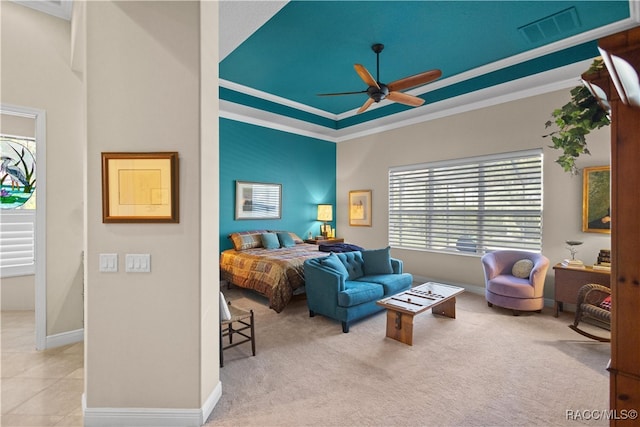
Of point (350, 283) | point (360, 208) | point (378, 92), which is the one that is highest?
point (378, 92)

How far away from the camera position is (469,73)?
4.69 m

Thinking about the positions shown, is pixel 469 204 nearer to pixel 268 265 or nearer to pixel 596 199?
pixel 596 199

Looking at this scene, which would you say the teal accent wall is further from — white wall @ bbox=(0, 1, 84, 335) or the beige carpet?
the beige carpet

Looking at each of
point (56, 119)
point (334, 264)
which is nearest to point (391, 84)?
point (334, 264)

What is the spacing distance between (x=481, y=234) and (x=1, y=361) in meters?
6.40

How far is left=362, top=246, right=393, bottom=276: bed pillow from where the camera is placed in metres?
4.40

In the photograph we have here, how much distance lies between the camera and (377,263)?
4410 millimetres

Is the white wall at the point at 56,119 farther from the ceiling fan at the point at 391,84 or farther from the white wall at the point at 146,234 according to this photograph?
the ceiling fan at the point at 391,84

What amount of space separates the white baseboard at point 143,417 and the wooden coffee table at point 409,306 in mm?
2102

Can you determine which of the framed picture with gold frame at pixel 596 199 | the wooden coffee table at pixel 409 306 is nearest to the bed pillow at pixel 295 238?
the wooden coffee table at pixel 409 306

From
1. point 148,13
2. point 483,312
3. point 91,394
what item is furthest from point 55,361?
point 483,312

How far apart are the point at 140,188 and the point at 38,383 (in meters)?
2.02

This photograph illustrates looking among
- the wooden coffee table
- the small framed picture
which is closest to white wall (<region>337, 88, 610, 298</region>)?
the wooden coffee table

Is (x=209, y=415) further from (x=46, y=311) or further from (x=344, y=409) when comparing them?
(x=46, y=311)
